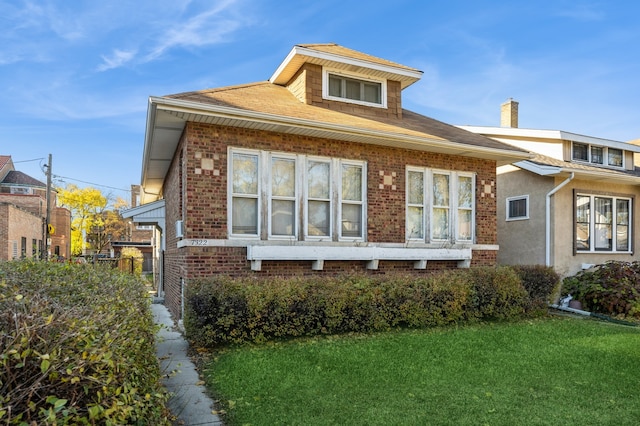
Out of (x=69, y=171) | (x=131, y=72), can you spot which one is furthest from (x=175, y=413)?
(x=69, y=171)

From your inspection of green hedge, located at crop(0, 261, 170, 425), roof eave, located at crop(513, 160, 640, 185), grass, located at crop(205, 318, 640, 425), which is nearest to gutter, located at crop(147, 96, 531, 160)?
roof eave, located at crop(513, 160, 640, 185)

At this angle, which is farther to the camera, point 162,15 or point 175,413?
point 162,15

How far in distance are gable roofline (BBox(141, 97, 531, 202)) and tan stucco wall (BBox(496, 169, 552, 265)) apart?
2.03 meters

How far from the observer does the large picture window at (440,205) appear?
33.5 ft

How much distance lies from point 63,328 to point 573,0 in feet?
41.9

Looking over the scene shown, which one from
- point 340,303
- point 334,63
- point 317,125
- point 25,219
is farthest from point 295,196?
point 25,219

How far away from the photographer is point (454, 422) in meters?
3.99

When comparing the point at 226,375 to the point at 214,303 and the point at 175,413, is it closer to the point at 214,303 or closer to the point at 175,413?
the point at 175,413

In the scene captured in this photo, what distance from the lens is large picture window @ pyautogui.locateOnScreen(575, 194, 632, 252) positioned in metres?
13.0

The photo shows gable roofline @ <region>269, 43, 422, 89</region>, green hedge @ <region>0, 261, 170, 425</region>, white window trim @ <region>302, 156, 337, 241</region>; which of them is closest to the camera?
green hedge @ <region>0, 261, 170, 425</region>

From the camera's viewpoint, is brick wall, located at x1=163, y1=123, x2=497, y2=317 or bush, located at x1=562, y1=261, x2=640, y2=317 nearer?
brick wall, located at x1=163, y1=123, x2=497, y2=317

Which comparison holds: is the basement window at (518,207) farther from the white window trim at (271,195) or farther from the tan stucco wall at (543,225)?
the white window trim at (271,195)

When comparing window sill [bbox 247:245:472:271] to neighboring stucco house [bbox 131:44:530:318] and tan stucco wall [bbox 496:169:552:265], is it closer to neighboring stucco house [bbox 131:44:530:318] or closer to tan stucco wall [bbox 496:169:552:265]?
neighboring stucco house [bbox 131:44:530:318]

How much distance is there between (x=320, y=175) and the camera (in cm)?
930
